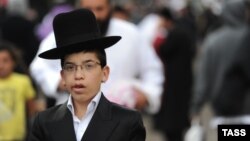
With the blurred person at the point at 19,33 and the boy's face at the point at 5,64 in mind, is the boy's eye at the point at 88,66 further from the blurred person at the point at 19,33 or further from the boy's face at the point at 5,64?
the blurred person at the point at 19,33

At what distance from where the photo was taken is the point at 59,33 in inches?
186

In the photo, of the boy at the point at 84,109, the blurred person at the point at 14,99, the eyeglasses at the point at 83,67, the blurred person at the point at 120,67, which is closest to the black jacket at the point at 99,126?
the boy at the point at 84,109

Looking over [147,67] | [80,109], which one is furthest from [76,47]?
[147,67]

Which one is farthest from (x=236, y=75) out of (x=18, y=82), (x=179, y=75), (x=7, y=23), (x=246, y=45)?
(x=7, y=23)

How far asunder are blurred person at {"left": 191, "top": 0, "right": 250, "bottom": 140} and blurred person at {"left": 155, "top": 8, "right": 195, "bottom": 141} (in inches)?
80.9

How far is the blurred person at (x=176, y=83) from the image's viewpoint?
461 inches

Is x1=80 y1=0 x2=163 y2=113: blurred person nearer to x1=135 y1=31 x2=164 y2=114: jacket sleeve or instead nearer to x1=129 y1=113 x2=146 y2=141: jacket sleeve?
x1=135 y1=31 x2=164 y2=114: jacket sleeve

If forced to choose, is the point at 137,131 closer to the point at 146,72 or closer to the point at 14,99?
the point at 146,72

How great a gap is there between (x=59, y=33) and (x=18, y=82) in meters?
3.54

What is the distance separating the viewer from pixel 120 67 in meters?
6.86

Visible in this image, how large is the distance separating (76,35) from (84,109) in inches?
13.9

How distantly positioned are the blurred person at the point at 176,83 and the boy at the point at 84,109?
276 inches

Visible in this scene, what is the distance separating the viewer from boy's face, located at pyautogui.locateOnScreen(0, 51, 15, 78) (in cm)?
824

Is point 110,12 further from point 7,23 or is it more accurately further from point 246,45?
point 7,23
